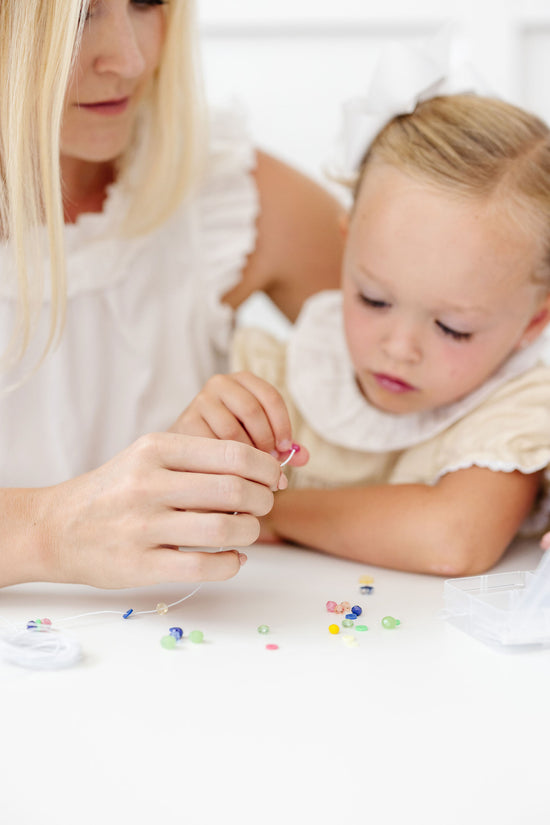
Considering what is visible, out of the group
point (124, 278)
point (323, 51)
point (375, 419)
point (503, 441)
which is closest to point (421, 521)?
point (503, 441)

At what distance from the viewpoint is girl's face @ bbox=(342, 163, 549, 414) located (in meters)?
1.01

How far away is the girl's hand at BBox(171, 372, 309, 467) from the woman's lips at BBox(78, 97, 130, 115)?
1.16 ft

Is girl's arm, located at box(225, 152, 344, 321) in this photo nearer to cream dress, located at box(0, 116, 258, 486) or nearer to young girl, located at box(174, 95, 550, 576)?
cream dress, located at box(0, 116, 258, 486)

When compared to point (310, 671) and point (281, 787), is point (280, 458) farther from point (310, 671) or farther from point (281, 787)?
point (281, 787)

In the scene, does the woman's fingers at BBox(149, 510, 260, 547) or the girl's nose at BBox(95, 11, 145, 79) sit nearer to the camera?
the woman's fingers at BBox(149, 510, 260, 547)

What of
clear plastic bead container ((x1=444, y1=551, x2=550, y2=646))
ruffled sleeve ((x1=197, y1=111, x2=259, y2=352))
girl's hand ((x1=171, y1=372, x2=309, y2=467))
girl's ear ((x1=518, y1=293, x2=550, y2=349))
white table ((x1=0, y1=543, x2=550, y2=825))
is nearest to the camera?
white table ((x1=0, y1=543, x2=550, y2=825))

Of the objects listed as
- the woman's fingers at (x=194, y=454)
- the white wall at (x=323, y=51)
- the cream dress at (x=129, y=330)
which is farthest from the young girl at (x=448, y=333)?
the white wall at (x=323, y=51)

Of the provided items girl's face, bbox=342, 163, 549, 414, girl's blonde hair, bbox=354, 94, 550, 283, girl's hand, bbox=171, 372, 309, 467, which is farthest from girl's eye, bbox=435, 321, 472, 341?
girl's hand, bbox=171, 372, 309, 467

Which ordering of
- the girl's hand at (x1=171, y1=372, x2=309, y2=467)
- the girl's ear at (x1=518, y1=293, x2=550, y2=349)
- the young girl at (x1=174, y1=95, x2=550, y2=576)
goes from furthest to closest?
the girl's ear at (x1=518, y1=293, x2=550, y2=349)
the young girl at (x1=174, y1=95, x2=550, y2=576)
the girl's hand at (x1=171, y1=372, x2=309, y2=467)

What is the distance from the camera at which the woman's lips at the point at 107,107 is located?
1.04 meters

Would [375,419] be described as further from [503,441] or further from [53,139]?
[53,139]

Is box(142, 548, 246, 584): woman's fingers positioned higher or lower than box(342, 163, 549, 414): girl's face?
lower

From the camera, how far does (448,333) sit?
1.05m

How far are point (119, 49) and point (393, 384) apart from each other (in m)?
0.47
